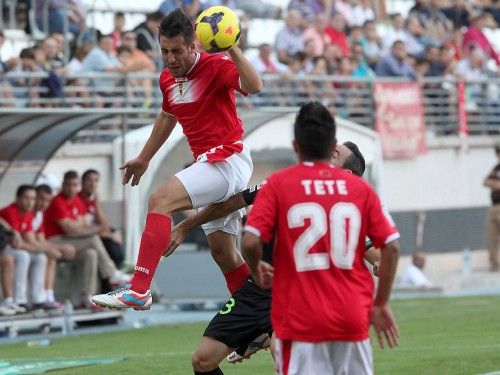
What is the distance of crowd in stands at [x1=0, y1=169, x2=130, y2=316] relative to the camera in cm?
1828

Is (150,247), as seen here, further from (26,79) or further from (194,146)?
(26,79)

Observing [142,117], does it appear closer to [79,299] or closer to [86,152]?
[86,152]

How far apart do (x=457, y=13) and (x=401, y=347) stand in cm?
1740

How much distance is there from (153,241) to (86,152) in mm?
11545

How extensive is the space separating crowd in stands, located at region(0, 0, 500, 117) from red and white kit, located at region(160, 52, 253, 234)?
33.0 ft

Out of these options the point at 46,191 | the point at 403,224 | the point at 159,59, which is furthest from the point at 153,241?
the point at 403,224

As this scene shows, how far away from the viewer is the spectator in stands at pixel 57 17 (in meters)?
23.2

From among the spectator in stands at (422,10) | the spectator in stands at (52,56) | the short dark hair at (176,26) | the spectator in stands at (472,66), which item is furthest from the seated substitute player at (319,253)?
the spectator in stands at (422,10)

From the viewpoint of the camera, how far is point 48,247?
736 inches

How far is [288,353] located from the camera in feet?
24.3

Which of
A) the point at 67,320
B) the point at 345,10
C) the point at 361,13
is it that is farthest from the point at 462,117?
the point at 67,320

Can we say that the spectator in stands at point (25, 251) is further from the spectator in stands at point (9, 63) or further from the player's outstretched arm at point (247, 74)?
the player's outstretched arm at point (247, 74)

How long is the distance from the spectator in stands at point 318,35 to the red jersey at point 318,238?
19041 millimetres

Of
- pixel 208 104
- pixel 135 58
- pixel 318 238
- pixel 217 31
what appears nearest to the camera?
pixel 318 238
